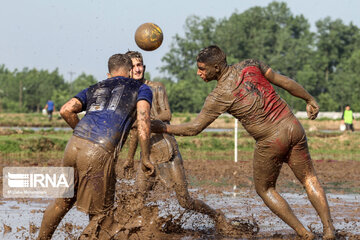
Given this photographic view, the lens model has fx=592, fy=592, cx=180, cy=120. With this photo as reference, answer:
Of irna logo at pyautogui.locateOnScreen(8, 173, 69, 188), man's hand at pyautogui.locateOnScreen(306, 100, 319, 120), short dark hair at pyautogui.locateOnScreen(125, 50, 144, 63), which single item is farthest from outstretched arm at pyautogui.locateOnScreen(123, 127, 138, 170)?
irna logo at pyautogui.locateOnScreen(8, 173, 69, 188)

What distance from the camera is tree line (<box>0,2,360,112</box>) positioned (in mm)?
80250

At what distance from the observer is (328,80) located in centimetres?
9125

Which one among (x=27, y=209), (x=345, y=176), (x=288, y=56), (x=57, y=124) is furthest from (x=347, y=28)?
(x=27, y=209)

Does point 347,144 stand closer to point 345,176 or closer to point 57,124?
point 345,176

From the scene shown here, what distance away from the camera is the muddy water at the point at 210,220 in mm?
7242

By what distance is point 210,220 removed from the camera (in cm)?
826

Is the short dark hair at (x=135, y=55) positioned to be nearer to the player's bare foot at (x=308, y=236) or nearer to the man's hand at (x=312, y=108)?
the man's hand at (x=312, y=108)

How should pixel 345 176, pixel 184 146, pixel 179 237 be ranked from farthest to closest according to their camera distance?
pixel 184 146
pixel 345 176
pixel 179 237

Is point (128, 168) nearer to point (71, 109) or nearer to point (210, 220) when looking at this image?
point (210, 220)

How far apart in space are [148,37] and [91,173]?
3155 mm

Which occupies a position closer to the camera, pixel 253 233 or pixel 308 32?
pixel 253 233

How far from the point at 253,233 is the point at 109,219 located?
2.46 metres

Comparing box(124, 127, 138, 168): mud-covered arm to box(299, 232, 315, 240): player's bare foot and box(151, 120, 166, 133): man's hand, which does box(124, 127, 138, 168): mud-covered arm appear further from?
box(299, 232, 315, 240): player's bare foot

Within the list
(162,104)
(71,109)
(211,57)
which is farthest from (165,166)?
(71,109)
